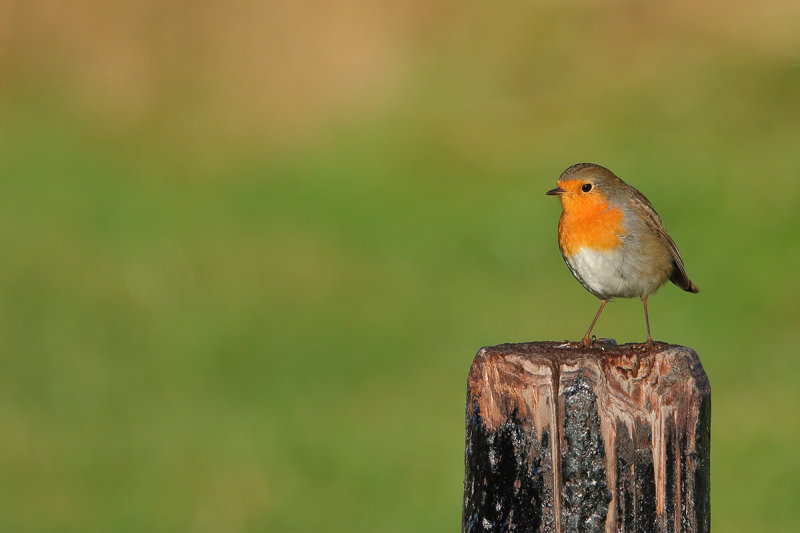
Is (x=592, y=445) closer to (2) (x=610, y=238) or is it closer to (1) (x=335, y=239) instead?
(2) (x=610, y=238)

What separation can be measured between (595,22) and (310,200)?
4.38 metres

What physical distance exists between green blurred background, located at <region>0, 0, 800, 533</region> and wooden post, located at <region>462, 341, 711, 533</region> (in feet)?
13.3

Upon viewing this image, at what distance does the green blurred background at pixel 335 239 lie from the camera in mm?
7594

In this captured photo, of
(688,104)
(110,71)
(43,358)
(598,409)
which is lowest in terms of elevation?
(598,409)

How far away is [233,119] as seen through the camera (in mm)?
13727

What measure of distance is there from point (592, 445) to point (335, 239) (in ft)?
27.2

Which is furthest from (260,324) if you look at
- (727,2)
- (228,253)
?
(727,2)

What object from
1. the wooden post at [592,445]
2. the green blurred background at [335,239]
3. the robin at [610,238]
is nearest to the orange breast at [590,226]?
the robin at [610,238]

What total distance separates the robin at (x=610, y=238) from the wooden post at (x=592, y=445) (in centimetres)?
165

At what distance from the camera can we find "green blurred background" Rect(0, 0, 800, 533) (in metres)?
7.59

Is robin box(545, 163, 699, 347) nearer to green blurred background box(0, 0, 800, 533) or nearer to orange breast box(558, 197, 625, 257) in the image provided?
orange breast box(558, 197, 625, 257)

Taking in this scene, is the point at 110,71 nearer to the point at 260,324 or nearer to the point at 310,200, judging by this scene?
the point at 310,200

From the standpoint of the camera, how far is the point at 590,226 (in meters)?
4.58

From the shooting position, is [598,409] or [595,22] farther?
[595,22]
